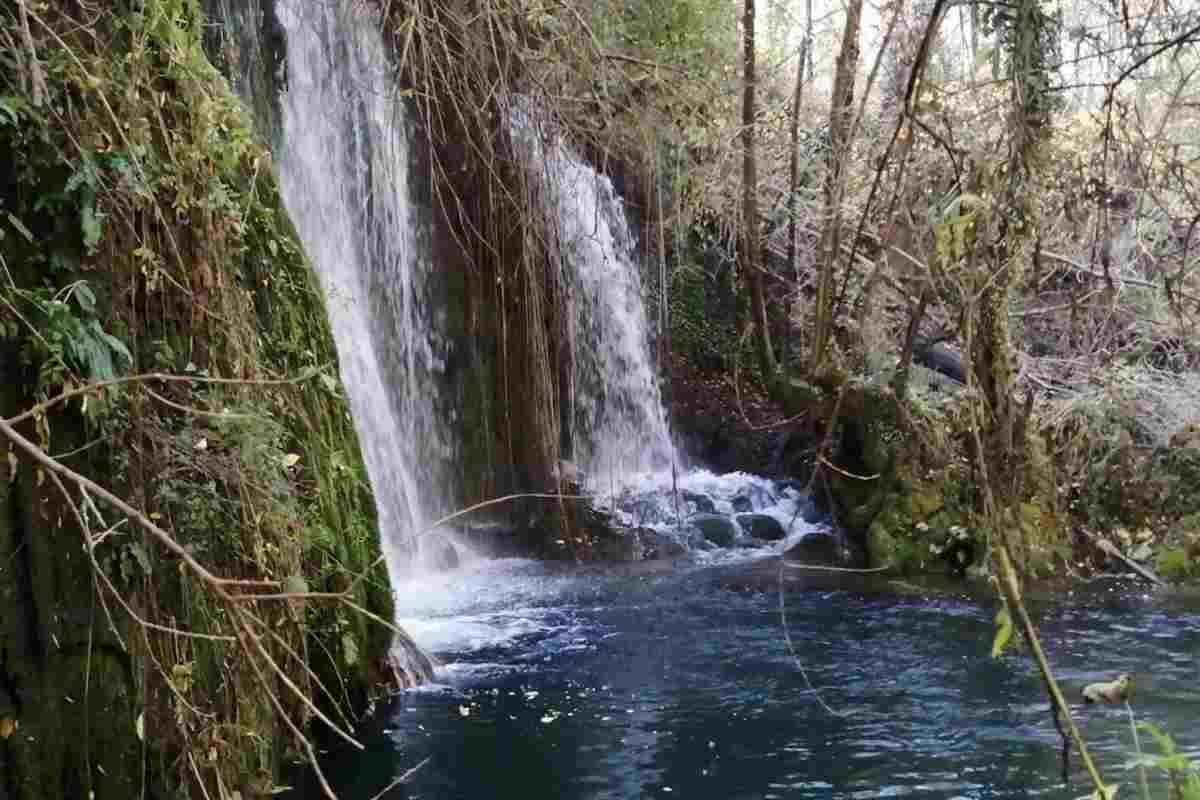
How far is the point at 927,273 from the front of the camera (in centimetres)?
207

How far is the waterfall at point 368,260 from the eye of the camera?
8805mm

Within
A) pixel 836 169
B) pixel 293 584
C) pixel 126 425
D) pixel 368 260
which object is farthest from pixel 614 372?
pixel 126 425

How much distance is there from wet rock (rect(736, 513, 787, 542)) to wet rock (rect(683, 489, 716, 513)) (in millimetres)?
322

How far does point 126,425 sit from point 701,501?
8.64 metres

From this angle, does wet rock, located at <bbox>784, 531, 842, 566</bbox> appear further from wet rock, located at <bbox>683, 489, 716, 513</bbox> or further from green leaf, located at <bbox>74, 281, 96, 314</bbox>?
green leaf, located at <bbox>74, 281, 96, 314</bbox>

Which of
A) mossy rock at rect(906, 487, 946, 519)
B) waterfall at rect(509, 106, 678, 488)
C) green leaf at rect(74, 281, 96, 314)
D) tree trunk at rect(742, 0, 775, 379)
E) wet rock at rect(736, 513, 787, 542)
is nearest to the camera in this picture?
green leaf at rect(74, 281, 96, 314)

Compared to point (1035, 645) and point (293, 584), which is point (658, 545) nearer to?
point (293, 584)

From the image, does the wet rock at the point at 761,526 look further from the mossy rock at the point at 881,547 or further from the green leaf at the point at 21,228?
the green leaf at the point at 21,228

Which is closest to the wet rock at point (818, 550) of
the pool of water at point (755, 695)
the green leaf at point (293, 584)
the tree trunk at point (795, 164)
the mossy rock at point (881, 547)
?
the mossy rock at point (881, 547)

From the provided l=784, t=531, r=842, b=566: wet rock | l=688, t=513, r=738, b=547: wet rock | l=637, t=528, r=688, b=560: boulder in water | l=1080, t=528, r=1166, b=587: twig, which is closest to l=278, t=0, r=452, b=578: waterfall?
l=637, t=528, r=688, b=560: boulder in water

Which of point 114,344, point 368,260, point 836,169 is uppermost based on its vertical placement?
point 836,169

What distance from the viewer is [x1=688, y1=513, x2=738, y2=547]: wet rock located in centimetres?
1093

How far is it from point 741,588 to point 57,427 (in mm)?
6455

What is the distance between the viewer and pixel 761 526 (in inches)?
439
